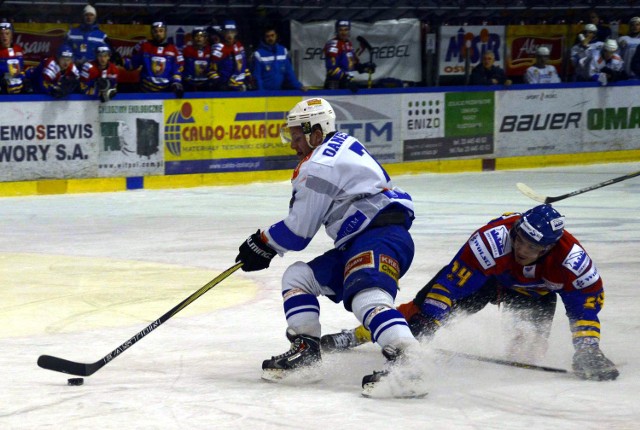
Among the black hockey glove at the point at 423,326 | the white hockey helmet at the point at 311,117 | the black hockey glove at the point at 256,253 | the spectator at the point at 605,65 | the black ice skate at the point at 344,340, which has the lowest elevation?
the black ice skate at the point at 344,340

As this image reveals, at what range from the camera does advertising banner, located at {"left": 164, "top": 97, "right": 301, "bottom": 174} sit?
15367mm

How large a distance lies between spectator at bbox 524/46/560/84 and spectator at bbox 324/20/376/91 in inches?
125

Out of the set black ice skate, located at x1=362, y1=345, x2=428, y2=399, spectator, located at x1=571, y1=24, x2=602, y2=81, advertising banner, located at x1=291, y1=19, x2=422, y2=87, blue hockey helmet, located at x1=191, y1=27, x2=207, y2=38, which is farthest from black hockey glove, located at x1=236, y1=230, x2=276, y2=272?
spectator, located at x1=571, y1=24, x2=602, y2=81

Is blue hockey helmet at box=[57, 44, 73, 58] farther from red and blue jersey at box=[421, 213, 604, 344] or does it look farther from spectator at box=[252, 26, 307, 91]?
red and blue jersey at box=[421, 213, 604, 344]

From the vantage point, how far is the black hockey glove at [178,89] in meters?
15.3

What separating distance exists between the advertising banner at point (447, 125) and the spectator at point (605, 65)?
2235 millimetres

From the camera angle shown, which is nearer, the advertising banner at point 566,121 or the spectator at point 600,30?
the advertising banner at point 566,121

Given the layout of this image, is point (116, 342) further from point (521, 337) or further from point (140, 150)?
point (140, 150)

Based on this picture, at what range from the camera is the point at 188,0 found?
17062mm

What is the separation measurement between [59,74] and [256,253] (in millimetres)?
9753

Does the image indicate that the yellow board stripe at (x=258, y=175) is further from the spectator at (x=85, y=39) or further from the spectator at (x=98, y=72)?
the spectator at (x=85, y=39)

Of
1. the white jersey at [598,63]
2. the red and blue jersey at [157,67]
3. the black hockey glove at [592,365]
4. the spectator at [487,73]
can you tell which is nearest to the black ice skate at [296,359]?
the black hockey glove at [592,365]

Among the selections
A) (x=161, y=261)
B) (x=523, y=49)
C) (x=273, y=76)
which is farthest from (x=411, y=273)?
(x=523, y=49)

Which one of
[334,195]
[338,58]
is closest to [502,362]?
[334,195]
